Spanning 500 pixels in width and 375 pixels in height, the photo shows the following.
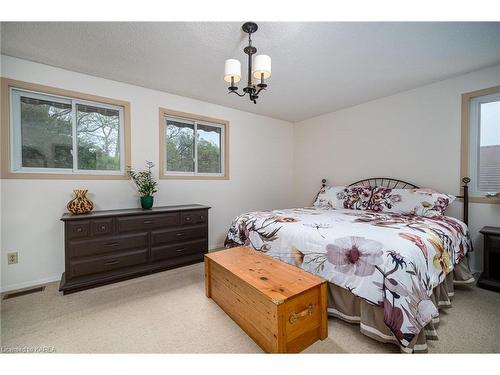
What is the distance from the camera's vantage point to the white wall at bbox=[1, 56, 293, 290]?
222 centimetres

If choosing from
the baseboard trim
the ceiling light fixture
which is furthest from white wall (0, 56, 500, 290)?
the ceiling light fixture

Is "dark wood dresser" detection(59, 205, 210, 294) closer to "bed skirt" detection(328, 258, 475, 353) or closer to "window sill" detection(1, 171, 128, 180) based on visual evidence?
"window sill" detection(1, 171, 128, 180)

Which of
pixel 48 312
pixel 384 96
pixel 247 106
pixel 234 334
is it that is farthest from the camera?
Result: pixel 247 106

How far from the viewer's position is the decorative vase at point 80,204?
229 cm

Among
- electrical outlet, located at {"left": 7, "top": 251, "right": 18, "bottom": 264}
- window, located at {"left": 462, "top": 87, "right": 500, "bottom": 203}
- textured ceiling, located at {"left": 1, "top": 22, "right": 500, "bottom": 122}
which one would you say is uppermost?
textured ceiling, located at {"left": 1, "top": 22, "right": 500, "bottom": 122}

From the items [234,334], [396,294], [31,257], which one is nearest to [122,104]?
[31,257]

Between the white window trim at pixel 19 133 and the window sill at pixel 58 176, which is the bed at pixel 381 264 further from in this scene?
the white window trim at pixel 19 133

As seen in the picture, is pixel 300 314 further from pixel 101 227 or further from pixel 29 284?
pixel 29 284

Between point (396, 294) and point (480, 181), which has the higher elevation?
point (480, 181)

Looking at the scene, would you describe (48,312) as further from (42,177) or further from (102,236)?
(42,177)

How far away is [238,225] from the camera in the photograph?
2.50 meters

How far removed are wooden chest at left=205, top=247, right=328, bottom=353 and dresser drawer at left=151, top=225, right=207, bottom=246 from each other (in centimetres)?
109
